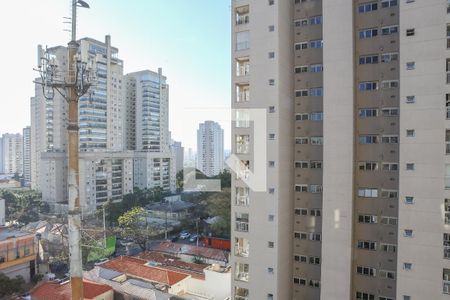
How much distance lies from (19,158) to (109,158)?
3841 centimetres

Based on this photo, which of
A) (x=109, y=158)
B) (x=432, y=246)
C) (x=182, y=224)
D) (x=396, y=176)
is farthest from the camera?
(x=109, y=158)

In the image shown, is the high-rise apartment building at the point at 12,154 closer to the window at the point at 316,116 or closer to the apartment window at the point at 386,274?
the window at the point at 316,116

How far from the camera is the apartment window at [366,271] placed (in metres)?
6.91

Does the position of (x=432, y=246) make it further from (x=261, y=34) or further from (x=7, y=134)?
(x=7, y=134)

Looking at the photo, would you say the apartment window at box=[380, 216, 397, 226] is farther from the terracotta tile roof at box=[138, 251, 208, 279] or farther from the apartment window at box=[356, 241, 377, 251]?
the terracotta tile roof at box=[138, 251, 208, 279]

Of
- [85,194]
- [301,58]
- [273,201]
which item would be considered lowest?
[85,194]

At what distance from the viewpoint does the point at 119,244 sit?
20469mm

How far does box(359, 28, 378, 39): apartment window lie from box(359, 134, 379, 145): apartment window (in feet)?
7.38

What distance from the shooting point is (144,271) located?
11648mm

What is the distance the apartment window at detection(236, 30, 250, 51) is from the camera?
7543 mm

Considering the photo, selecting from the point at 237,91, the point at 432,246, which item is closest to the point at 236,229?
the point at 237,91

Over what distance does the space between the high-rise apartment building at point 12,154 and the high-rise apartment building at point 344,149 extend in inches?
2365

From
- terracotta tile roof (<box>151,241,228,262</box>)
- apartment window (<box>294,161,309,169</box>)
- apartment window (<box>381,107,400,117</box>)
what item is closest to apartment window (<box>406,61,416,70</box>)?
apartment window (<box>381,107,400,117</box>)

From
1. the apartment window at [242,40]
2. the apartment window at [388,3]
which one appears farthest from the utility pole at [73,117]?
the apartment window at [388,3]
